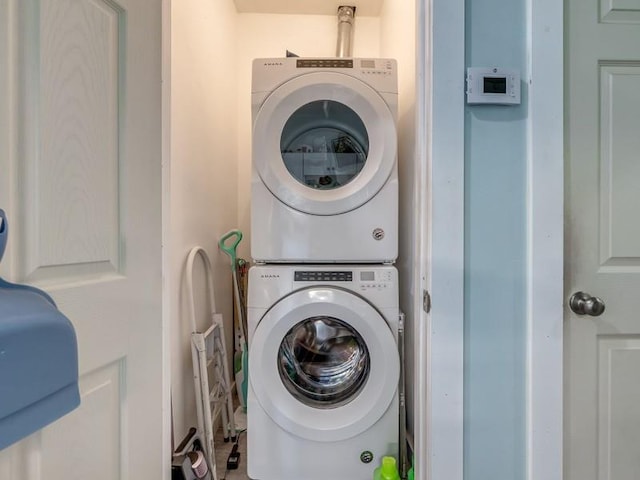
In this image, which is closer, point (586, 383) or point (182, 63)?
point (586, 383)

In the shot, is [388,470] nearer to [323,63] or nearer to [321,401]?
[321,401]

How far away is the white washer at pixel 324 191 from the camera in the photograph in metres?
1.33

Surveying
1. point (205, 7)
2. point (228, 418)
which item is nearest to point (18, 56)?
point (205, 7)

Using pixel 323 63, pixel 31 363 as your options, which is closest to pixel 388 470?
pixel 31 363

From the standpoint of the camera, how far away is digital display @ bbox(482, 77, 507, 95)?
917 millimetres

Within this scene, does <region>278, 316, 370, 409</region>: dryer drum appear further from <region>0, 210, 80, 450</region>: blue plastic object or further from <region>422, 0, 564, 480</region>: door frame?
<region>0, 210, 80, 450</region>: blue plastic object

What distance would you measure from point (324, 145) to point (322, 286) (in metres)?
0.64

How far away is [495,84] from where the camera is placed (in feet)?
3.01

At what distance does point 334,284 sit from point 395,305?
9.7 inches

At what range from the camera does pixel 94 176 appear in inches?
26.3

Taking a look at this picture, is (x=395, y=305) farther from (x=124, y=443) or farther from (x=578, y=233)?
(x=124, y=443)

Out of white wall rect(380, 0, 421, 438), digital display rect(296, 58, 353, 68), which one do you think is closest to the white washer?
digital display rect(296, 58, 353, 68)

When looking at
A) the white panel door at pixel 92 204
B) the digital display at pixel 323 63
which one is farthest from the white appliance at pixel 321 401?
the digital display at pixel 323 63

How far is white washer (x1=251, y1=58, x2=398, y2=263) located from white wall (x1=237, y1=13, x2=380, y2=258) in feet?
2.82
